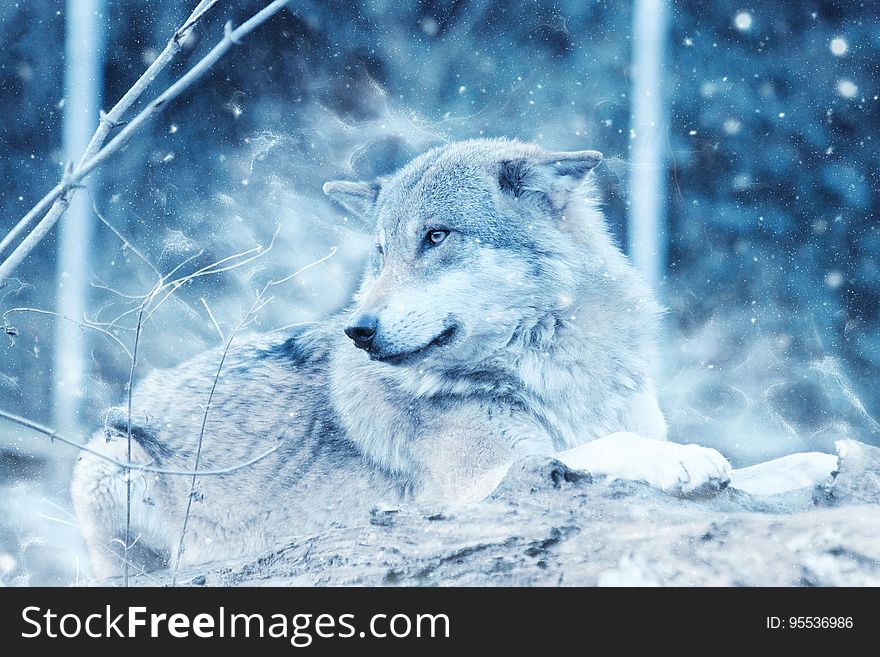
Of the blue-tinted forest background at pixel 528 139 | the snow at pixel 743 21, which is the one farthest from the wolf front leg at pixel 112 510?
the snow at pixel 743 21

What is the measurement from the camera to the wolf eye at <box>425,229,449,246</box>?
3.15 metres

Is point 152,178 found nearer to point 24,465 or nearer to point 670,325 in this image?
point 24,465

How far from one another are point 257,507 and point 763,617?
2.19m

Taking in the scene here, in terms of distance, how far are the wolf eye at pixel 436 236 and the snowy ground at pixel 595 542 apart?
111 cm

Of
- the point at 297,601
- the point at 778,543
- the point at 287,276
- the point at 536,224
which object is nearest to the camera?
the point at 778,543

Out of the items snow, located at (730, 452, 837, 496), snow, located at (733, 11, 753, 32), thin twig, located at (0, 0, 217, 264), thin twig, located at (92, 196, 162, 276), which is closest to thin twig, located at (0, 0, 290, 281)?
thin twig, located at (0, 0, 217, 264)

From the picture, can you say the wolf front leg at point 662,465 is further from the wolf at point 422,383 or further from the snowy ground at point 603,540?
the wolf at point 422,383

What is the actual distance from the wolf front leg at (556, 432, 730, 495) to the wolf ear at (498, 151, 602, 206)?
1.17 meters

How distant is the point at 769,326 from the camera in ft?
11.7

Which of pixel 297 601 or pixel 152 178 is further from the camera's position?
pixel 152 178

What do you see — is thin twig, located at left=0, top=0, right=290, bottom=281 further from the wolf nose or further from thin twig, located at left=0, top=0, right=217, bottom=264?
the wolf nose

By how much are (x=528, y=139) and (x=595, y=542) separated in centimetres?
211

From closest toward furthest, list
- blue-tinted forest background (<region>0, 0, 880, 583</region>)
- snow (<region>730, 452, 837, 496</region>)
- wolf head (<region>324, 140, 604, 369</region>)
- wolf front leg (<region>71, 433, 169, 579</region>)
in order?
1. snow (<region>730, 452, 837, 496</region>)
2. wolf head (<region>324, 140, 604, 369</region>)
3. wolf front leg (<region>71, 433, 169, 579</region>)
4. blue-tinted forest background (<region>0, 0, 880, 583</region>)

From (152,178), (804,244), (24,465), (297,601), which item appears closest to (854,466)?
(804,244)
